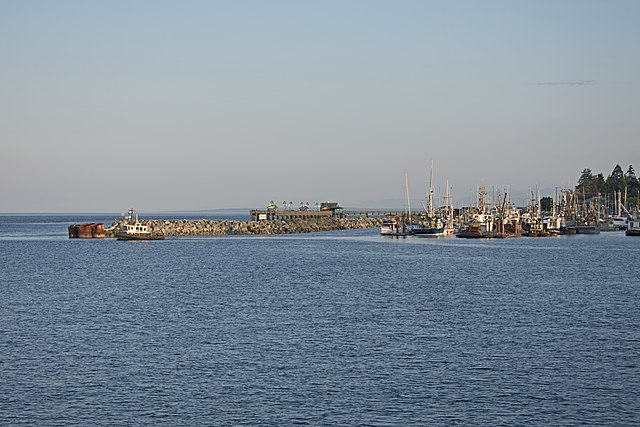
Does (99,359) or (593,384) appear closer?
(593,384)

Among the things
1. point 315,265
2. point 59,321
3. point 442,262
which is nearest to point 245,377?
point 59,321

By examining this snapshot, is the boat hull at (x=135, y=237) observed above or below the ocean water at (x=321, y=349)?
above

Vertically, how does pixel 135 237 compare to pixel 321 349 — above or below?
above

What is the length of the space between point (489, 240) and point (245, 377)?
162 metres

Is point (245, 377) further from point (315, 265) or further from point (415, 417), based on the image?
point (315, 265)

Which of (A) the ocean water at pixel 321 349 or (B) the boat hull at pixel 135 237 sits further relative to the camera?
(B) the boat hull at pixel 135 237

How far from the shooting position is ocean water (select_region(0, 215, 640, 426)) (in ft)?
122

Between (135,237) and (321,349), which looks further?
(135,237)

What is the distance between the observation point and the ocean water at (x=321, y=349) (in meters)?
37.1

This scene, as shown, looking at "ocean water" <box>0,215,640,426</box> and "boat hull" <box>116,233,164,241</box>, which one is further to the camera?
"boat hull" <box>116,233,164,241</box>

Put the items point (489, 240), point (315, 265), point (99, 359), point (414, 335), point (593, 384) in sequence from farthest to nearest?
point (489, 240), point (315, 265), point (414, 335), point (99, 359), point (593, 384)

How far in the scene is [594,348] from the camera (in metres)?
49.8

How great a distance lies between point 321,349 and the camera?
163 feet

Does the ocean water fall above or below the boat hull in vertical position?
below
